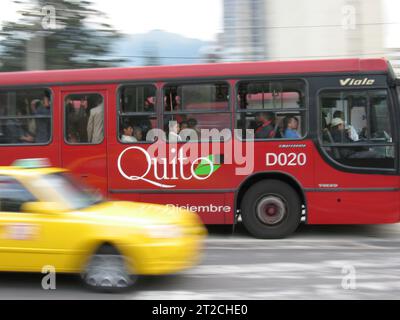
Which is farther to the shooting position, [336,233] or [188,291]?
[336,233]

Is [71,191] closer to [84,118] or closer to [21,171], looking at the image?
[21,171]

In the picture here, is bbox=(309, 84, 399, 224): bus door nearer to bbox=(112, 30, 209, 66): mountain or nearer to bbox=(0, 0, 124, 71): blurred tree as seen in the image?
bbox=(112, 30, 209, 66): mountain

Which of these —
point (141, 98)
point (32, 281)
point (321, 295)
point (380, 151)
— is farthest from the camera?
point (141, 98)

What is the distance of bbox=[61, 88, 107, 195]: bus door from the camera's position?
9.38 meters

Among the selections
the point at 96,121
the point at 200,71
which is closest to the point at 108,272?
the point at 96,121

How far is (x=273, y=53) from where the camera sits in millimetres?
29016

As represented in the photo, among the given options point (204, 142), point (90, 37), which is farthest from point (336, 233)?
point (90, 37)

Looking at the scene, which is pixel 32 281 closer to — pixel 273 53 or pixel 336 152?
pixel 336 152

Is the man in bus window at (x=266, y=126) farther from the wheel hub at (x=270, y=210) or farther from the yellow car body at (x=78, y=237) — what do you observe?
the yellow car body at (x=78, y=237)

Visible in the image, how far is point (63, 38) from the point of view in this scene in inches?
833

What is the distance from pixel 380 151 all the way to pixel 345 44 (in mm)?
20969

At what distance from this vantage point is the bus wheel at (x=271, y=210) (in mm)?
9016

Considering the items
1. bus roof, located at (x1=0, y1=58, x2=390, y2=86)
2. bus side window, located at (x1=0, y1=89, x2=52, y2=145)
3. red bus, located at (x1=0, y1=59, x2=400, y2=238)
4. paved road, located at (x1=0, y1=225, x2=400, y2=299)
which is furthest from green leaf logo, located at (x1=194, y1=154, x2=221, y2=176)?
bus side window, located at (x1=0, y1=89, x2=52, y2=145)

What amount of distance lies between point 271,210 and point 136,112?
2911 mm
